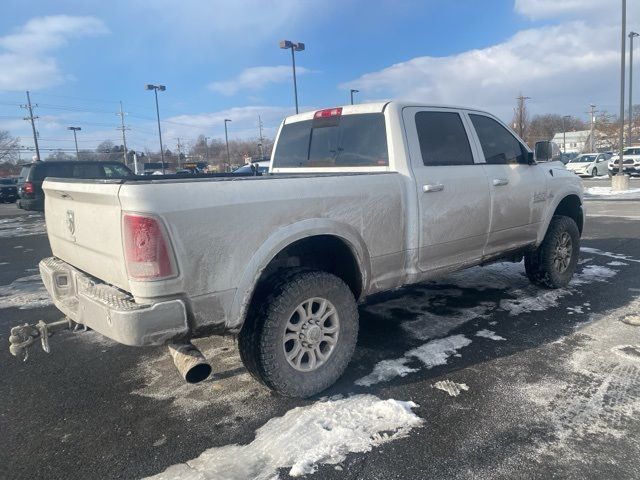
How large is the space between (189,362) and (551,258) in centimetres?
425

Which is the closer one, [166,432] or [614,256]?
[166,432]

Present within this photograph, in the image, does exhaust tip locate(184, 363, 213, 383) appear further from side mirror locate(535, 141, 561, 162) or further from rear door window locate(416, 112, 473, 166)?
side mirror locate(535, 141, 561, 162)

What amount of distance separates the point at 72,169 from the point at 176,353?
47.2 ft

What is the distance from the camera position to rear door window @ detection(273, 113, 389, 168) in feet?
12.9

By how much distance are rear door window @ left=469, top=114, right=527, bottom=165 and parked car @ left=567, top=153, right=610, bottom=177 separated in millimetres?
29672

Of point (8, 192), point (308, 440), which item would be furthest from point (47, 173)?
point (8, 192)

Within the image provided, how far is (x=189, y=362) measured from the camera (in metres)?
2.67

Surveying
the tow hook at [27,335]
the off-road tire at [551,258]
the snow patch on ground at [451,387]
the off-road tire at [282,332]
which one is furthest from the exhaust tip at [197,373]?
the off-road tire at [551,258]

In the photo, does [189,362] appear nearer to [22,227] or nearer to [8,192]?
[22,227]

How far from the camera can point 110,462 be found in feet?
8.55

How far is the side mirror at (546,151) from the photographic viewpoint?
16.1ft

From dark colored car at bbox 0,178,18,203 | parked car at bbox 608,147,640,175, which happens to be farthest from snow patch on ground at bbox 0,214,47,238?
parked car at bbox 608,147,640,175

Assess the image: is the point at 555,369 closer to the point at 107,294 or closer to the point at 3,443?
the point at 107,294

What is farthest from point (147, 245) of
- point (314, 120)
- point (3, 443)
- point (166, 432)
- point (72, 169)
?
point (72, 169)
